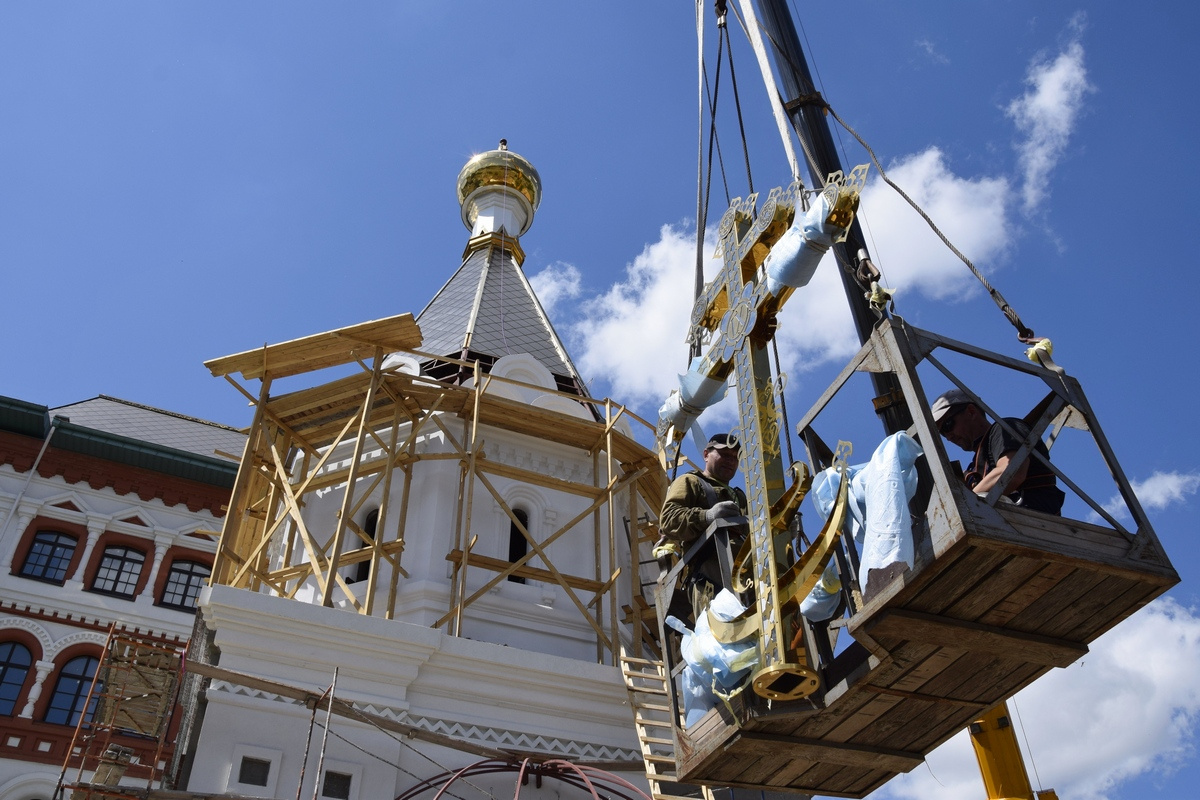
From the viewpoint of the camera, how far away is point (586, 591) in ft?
50.2

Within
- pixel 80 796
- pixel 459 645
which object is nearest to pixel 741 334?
pixel 459 645

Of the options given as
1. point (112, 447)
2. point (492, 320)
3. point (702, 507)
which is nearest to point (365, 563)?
point (492, 320)

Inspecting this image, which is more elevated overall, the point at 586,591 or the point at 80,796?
the point at 586,591

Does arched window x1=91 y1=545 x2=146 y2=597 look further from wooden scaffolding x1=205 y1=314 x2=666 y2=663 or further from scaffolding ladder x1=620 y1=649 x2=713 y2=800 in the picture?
scaffolding ladder x1=620 y1=649 x2=713 y2=800

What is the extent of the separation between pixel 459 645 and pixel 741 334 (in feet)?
20.6

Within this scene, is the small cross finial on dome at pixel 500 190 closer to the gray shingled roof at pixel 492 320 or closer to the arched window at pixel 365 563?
the gray shingled roof at pixel 492 320

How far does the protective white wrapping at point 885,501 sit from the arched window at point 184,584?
17135 millimetres

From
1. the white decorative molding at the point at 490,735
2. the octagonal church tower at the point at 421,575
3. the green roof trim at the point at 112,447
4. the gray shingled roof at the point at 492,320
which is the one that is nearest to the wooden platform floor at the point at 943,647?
the octagonal church tower at the point at 421,575

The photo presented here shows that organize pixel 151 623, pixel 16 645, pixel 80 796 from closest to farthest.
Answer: pixel 80 796 → pixel 16 645 → pixel 151 623

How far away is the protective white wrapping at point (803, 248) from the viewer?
241 inches

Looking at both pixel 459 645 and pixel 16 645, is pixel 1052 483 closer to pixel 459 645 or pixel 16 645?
pixel 459 645

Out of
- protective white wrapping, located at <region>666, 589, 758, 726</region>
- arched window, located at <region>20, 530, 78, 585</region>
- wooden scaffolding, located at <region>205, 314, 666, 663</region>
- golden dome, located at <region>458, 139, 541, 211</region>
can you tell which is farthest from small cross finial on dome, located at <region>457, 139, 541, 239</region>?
protective white wrapping, located at <region>666, 589, 758, 726</region>

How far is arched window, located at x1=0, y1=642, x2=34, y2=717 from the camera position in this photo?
57.6ft

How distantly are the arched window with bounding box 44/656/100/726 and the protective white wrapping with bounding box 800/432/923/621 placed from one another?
52.3 ft
